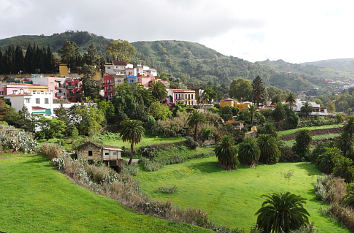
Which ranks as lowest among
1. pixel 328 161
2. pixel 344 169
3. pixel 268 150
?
pixel 344 169

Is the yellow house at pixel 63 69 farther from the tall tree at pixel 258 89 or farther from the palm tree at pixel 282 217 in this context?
the palm tree at pixel 282 217

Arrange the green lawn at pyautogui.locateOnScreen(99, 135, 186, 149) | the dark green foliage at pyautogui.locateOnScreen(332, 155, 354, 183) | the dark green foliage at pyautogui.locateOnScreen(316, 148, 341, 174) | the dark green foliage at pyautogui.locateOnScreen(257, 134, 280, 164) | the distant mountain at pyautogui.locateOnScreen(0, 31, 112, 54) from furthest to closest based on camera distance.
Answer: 1. the distant mountain at pyautogui.locateOnScreen(0, 31, 112, 54)
2. the dark green foliage at pyautogui.locateOnScreen(257, 134, 280, 164)
3. the green lawn at pyautogui.locateOnScreen(99, 135, 186, 149)
4. the dark green foliage at pyautogui.locateOnScreen(316, 148, 341, 174)
5. the dark green foliage at pyautogui.locateOnScreen(332, 155, 354, 183)

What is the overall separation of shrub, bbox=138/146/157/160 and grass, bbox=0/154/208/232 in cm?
1831

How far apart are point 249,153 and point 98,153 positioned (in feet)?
71.1

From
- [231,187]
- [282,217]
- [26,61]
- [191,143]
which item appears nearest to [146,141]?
[191,143]

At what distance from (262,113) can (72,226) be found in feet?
181

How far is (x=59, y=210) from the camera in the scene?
1380 centimetres

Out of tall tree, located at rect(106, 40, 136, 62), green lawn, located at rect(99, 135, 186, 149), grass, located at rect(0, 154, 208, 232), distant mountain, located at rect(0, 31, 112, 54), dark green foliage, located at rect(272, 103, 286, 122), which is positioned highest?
distant mountain, located at rect(0, 31, 112, 54)

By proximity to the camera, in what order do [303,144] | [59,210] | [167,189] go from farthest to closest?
[303,144] < [167,189] < [59,210]

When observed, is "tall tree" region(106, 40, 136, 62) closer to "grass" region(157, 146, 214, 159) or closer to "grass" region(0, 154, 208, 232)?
"grass" region(157, 146, 214, 159)

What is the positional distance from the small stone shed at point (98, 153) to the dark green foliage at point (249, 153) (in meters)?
18.7

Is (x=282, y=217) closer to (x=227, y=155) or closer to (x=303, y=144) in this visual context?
(x=227, y=155)

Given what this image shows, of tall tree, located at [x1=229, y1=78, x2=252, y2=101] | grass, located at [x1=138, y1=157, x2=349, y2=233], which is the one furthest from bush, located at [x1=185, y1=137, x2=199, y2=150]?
tall tree, located at [x1=229, y1=78, x2=252, y2=101]

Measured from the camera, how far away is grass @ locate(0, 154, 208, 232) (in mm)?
12305
